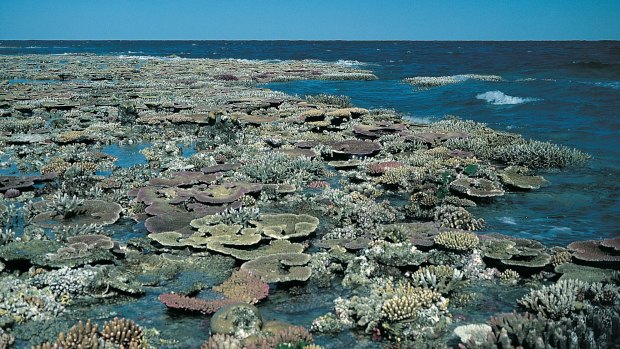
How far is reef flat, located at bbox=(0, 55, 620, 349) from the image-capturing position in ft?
21.9

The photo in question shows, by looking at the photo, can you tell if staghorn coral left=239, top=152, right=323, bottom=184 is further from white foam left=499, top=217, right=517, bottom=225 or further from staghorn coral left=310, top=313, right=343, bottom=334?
staghorn coral left=310, top=313, right=343, bottom=334

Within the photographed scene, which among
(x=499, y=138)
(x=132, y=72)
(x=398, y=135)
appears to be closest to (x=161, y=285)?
(x=398, y=135)

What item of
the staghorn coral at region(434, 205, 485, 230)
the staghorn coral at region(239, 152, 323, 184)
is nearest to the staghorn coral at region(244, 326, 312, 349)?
the staghorn coral at region(434, 205, 485, 230)

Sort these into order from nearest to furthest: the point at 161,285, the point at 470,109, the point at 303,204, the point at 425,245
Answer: the point at 161,285 → the point at 425,245 → the point at 303,204 → the point at 470,109

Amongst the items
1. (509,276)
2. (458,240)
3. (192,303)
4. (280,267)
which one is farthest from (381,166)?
(192,303)

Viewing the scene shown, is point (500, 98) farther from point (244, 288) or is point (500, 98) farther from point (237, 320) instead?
point (237, 320)

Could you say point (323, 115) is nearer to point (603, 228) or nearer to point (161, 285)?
point (603, 228)

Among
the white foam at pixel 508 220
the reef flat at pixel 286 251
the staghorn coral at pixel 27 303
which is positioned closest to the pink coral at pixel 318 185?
the reef flat at pixel 286 251

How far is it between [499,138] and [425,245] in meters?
12.1

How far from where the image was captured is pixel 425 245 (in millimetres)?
9492

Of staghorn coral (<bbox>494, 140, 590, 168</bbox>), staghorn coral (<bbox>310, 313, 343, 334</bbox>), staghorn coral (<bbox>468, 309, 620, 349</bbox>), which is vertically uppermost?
staghorn coral (<bbox>494, 140, 590, 168</bbox>)

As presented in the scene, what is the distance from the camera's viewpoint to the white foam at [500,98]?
30717 millimetres

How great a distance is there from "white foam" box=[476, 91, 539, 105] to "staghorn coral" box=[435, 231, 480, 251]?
2383 centimetres

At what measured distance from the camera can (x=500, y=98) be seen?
1250 inches
